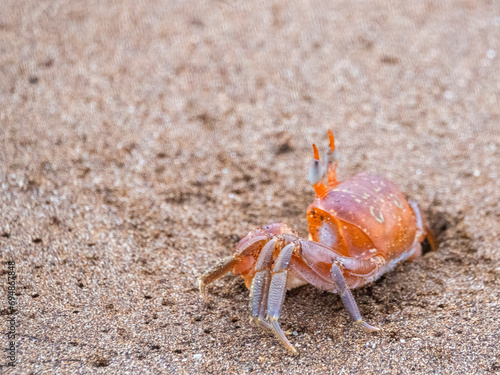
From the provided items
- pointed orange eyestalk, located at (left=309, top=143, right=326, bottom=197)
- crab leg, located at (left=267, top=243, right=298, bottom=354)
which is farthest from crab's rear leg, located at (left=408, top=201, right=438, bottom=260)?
crab leg, located at (left=267, top=243, right=298, bottom=354)

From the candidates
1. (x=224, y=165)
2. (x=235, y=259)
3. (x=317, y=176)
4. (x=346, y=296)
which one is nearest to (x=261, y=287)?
(x=235, y=259)

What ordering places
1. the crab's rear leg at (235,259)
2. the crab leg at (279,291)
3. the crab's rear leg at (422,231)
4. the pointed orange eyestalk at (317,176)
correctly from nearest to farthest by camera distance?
the crab leg at (279,291)
the crab's rear leg at (235,259)
the pointed orange eyestalk at (317,176)
the crab's rear leg at (422,231)

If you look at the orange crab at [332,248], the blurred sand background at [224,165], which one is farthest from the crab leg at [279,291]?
the blurred sand background at [224,165]

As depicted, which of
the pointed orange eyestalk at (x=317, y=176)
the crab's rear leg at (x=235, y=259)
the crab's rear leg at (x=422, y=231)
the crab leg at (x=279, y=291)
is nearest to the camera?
the crab leg at (x=279, y=291)

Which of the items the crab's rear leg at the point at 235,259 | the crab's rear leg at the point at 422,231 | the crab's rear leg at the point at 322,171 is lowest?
the crab's rear leg at the point at 422,231

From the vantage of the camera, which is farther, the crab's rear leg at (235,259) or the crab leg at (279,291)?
the crab's rear leg at (235,259)

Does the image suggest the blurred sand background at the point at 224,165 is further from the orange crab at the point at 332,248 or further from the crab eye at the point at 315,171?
the crab eye at the point at 315,171

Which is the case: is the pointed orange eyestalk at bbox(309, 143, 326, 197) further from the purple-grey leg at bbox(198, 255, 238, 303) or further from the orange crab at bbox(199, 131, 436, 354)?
the purple-grey leg at bbox(198, 255, 238, 303)
